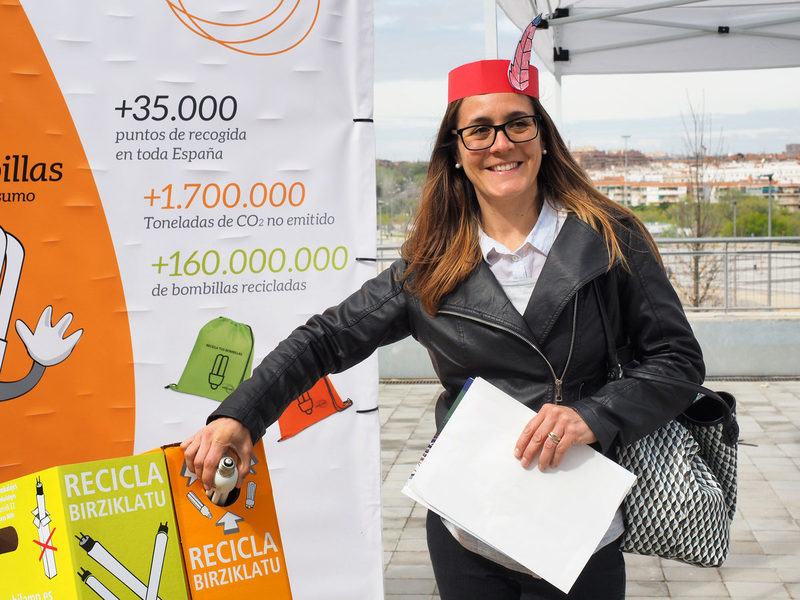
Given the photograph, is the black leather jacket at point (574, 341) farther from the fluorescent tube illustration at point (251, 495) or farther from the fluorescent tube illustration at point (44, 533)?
the fluorescent tube illustration at point (44, 533)

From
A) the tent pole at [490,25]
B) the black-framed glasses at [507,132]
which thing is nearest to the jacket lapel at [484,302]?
the black-framed glasses at [507,132]

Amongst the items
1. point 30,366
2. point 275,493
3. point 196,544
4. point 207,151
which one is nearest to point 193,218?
point 207,151

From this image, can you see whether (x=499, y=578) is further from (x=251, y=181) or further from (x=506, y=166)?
(x=251, y=181)

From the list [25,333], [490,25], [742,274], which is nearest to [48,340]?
[25,333]

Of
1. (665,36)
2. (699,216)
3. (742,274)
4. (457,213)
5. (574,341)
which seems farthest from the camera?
(699,216)

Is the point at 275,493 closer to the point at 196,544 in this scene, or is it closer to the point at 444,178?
the point at 196,544

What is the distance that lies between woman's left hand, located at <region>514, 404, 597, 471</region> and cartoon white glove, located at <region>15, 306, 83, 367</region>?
1532 millimetres

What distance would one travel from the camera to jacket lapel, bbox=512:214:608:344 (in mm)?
1630

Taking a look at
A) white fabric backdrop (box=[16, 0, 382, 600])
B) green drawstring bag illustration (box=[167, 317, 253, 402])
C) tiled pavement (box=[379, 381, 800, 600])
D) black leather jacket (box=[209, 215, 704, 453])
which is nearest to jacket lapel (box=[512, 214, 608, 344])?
black leather jacket (box=[209, 215, 704, 453])

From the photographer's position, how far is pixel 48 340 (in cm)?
252

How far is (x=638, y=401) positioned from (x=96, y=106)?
1.74 meters

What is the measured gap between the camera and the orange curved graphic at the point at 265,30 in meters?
2.60

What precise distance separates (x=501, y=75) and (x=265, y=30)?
1.16 m

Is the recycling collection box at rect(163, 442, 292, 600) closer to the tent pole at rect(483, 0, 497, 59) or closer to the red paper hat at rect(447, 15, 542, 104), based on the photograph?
the red paper hat at rect(447, 15, 542, 104)
